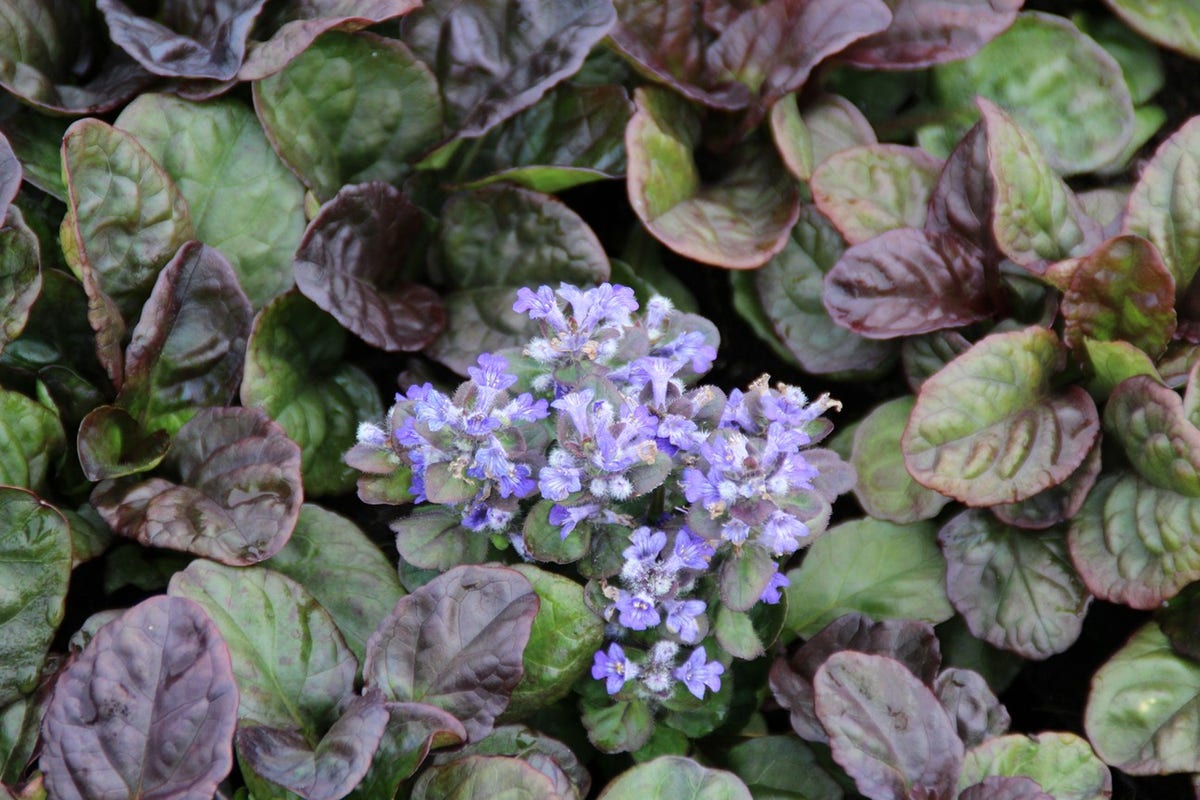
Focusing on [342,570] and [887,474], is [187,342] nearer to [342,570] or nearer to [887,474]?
[342,570]

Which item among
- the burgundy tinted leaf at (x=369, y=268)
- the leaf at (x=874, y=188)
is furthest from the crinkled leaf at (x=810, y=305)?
the burgundy tinted leaf at (x=369, y=268)

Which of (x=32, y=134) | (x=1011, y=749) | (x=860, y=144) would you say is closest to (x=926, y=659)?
(x=1011, y=749)

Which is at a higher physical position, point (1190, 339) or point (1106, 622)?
point (1190, 339)

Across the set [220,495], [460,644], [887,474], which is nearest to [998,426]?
[887,474]

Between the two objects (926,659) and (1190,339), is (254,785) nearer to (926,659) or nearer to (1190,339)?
(926,659)

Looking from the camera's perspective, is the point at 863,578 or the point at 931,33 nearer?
the point at 863,578

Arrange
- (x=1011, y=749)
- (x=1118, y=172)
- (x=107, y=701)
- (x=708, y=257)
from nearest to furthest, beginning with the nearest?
1. (x=107, y=701)
2. (x=1011, y=749)
3. (x=708, y=257)
4. (x=1118, y=172)

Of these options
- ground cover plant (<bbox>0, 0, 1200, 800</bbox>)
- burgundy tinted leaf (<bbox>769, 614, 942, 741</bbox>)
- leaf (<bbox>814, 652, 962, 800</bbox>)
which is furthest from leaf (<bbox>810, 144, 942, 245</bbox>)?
leaf (<bbox>814, 652, 962, 800</bbox>)

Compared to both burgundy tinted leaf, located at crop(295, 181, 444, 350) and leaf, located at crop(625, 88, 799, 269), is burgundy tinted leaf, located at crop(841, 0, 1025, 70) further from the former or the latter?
burgundy tinted leaf, located at crop(295, 181, 444, 350)
